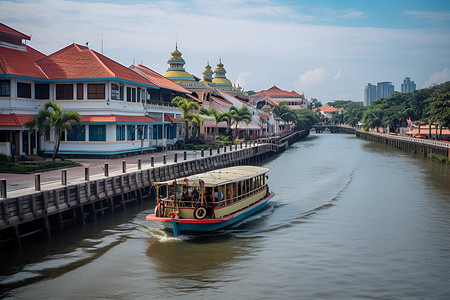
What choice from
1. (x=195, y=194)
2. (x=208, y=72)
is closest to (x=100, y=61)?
(x=195, y=194)

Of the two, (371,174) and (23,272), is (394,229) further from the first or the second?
(371,174)

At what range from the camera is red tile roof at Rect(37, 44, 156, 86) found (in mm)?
45406

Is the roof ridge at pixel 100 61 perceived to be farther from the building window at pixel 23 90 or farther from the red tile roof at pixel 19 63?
the building window at pixel 23 90

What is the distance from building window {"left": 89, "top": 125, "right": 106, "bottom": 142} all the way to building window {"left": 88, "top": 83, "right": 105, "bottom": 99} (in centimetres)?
282

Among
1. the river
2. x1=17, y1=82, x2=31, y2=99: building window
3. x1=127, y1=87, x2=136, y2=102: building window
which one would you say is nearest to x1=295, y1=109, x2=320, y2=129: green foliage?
x1=127, y1=87, x2=136, y2=102: building window

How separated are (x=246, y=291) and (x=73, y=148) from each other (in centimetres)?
3105

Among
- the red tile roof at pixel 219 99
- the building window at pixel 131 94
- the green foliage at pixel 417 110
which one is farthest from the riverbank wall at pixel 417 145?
the building window at pixel 131 94

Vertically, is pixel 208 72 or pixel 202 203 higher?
pixel 208 72

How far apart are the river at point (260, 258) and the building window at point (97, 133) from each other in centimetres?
1512

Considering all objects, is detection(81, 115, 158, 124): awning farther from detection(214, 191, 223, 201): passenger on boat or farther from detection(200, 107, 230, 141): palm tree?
detection(200, 107, 230, 141): palm tree

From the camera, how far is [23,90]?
42875 mm

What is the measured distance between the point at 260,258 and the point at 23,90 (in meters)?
29.8

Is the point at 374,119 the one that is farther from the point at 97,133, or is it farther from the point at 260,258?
the point at 260,258

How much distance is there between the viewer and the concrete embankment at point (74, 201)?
70.4ft
